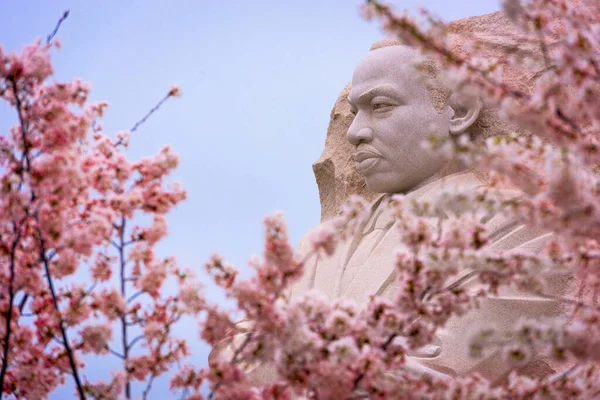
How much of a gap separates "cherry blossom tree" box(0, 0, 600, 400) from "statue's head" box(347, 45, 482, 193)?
146 centimetres

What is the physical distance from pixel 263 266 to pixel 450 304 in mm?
474

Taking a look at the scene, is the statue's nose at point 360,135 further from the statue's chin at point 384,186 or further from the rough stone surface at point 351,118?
the rough stone surface at point 351,118

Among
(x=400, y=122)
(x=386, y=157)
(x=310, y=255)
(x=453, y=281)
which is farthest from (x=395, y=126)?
(x=310, y=255)

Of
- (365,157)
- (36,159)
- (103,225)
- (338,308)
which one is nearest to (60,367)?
(103,225)

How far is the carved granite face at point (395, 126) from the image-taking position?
401cm

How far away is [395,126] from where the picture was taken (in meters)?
4.01

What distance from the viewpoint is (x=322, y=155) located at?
4.96 metres

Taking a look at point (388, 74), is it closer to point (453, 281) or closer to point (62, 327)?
point (453, 281)

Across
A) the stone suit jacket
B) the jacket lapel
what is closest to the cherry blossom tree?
the stone suit jacket

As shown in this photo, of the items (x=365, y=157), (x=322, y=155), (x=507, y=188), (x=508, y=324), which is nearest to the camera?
(x=508, y=324)

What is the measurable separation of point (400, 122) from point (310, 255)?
1.99 m

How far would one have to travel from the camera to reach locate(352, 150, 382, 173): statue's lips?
13.4ft

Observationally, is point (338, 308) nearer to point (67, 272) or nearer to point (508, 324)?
point (67, 272)

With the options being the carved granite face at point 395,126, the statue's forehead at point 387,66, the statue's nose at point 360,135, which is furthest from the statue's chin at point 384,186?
the statue's forehead at point 387,66
